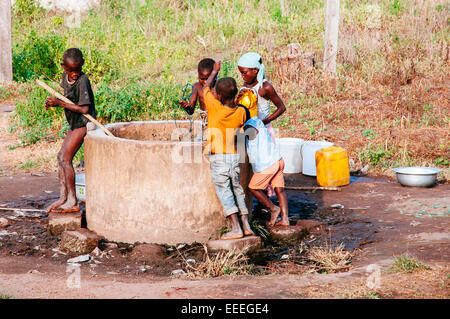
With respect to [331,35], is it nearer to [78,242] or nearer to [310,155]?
[310,155]

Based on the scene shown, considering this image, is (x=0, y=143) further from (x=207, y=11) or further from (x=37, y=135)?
(x=207, y=11)

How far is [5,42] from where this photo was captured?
10938 mm

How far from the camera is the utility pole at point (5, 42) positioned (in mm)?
10867

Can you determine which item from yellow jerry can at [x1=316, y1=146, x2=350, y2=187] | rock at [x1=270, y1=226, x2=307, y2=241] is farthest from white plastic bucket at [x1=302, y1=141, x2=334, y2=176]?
rock at [x1=270, y1=226, x2=307, y2=241]

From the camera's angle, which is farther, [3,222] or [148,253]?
[3,222]

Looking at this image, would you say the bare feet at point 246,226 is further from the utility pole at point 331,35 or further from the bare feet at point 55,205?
the utility pole at point 331,35

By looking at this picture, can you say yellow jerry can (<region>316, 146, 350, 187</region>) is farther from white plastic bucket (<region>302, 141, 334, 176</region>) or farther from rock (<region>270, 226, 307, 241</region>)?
rock (<region>270, 226, 307, 241</region>)

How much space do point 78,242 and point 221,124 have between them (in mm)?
1464

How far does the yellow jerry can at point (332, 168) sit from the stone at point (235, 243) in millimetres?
2031

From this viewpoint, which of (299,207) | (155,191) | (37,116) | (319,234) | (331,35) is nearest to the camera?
(155,191)

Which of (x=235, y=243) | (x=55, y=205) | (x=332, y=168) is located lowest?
(x=235, y=243)

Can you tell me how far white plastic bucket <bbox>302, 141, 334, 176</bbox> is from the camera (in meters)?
6.89

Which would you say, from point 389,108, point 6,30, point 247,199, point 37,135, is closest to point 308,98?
point 389,108

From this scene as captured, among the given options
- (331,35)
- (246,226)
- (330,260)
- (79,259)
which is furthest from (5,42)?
(330,260)
